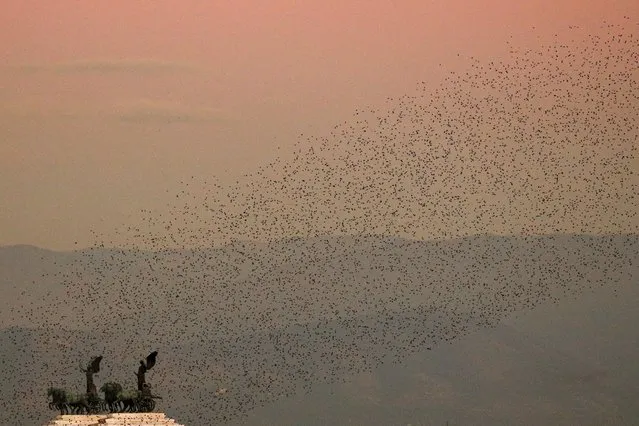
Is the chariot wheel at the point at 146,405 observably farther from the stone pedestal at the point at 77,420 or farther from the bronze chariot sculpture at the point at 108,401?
the stone pedestal at the point at 77,420

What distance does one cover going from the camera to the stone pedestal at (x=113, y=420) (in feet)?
470

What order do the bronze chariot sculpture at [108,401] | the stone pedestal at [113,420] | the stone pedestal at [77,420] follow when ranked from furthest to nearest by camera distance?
the bronze chariot sculpture at [108,401], the stone pedestal at [113,420], the stone pedestal at [77,420]

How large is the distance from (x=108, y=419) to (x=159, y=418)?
3601 millimetres

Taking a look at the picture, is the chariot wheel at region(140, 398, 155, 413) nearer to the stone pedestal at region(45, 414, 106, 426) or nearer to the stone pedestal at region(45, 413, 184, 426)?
the stone pedestal at region(45, 413, 184, 426)

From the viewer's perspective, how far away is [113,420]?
14425cm

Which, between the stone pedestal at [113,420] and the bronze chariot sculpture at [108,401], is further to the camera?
the bronze chariot sculpture at [108,401]

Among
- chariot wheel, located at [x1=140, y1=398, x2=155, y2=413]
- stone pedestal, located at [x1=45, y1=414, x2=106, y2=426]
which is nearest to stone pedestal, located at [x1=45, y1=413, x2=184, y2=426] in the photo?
stone pedestal, located at [x1=45, y1=414, x2=106, y2=426]

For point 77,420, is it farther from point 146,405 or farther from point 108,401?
point 146,405

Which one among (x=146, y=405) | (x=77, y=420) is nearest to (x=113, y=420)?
(x=77, y=420)

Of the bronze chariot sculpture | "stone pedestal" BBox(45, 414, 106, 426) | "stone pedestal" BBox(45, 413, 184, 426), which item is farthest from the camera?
the bronze chariot sculpture

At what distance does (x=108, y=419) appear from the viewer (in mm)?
144250

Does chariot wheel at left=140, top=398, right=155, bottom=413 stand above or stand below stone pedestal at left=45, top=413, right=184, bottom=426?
above

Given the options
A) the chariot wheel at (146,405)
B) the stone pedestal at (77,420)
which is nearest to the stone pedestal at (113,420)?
the stone pedestal at (77,420)

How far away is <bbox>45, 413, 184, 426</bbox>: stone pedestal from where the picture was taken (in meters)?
143
